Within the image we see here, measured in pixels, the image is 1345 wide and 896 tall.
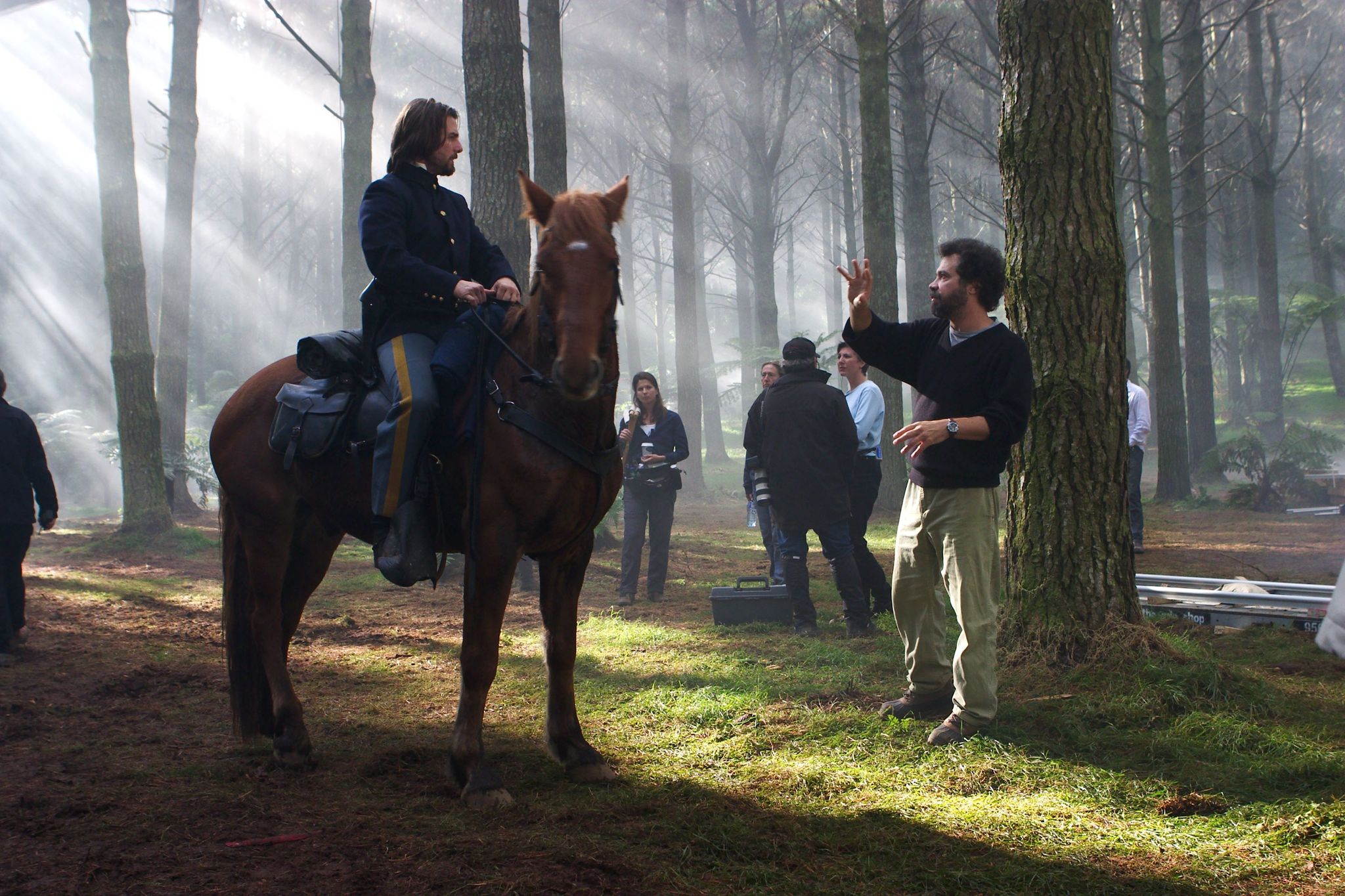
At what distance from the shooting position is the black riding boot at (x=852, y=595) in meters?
7.94

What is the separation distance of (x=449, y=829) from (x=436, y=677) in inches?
126

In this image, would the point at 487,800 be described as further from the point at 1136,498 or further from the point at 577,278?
the point at 1136,498

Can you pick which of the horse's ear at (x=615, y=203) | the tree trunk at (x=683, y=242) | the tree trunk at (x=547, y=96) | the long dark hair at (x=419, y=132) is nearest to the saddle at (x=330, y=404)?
the long dark hair at (x=419, y=132)

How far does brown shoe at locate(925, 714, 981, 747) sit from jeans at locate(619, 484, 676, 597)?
17.6 ft

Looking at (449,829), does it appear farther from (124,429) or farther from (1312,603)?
(124,429)

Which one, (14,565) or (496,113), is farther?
(496,113)

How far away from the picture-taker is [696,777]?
446 cm

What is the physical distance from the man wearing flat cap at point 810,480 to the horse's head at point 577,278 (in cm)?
429

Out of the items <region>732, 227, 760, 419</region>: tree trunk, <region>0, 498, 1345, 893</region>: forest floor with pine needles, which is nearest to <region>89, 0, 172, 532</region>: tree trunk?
<region>0, 498, 1345, 893</region>: forest floor with pine needles

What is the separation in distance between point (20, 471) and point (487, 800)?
6394 mm

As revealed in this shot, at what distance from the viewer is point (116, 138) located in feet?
54.9

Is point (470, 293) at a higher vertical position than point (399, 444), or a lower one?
higher

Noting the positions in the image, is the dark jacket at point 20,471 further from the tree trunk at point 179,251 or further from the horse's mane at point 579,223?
the tree trunk at point 179,251

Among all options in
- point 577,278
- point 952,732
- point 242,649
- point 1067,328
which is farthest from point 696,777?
point 1067,328
